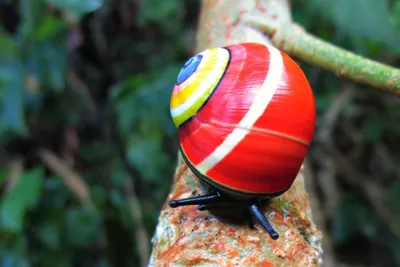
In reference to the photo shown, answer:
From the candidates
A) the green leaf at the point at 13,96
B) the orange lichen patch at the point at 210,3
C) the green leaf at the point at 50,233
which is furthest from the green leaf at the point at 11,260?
the orange lichen patch at the point at 210,3

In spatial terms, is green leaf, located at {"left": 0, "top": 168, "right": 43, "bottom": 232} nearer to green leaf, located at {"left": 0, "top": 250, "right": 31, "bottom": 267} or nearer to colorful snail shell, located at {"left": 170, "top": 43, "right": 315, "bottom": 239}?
green leaf, located at {"left": 0, "top": 250, "right": 31, "bottom": 267}

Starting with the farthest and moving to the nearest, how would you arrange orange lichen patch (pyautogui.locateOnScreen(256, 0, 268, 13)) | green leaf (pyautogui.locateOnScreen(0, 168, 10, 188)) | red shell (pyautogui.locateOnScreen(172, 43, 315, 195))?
green leaf (pyautogui.locateOnScreen(0, 168, 10, 188)), orange lichen patch (pyautogui.locateOnScreen(256, 0, 268, 13)), red shell (pyautogui.locateOnScreen(172, 43, 315, 195))

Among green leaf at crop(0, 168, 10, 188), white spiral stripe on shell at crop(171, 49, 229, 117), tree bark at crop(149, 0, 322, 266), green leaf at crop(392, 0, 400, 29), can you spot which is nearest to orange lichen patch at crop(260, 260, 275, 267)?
tree bark at crop(149, 0, 322, 266)

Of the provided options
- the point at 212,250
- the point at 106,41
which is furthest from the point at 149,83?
the point at 212,250

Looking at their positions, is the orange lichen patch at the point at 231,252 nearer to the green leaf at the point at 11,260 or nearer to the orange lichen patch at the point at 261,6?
the orange lichen patch at the point at 261,6

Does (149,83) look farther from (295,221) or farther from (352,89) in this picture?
(295,221)

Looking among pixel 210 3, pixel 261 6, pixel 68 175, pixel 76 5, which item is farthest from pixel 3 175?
pixel 261 6

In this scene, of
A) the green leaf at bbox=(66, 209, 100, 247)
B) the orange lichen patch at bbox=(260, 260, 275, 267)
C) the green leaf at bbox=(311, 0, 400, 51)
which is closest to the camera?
the orange lichen patch at bbox=(260, 260, 275, 267)
